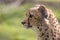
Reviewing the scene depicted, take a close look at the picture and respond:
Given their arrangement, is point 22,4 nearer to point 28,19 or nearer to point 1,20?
point 1,20

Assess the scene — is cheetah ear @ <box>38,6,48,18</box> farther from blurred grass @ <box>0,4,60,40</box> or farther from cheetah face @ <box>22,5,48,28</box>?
blurred grass @ <box>0,4,60,40</box>

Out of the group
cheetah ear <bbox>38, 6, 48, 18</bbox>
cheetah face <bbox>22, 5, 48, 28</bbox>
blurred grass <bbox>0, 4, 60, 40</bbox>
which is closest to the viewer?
cheetah ear <bbox>38, 6, 48, 18</bbox>

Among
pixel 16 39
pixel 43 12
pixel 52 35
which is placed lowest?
pixel 16 39

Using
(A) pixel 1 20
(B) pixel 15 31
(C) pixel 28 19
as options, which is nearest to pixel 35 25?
(C) pixel 28 19

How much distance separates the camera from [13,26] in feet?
45.0

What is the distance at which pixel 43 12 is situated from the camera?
22.3ft

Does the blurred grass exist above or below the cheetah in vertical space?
below

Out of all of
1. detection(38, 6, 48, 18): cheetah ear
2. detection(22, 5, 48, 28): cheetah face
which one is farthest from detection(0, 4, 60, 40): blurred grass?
detection(38, 6, 48, 18): cheetah ear

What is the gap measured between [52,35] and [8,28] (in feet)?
21.5

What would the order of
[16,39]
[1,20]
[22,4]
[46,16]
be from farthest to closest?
[22,4]
[1,20]
[16,39]
[46,16]

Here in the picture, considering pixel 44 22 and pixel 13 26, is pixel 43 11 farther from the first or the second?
pixel 13 26

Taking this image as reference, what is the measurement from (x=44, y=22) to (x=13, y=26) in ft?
22.9

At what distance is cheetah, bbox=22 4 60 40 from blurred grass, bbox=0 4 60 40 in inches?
185

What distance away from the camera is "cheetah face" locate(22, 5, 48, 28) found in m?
6.84
